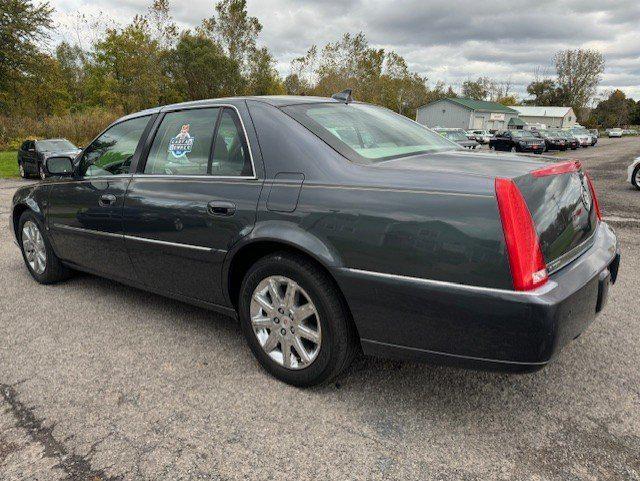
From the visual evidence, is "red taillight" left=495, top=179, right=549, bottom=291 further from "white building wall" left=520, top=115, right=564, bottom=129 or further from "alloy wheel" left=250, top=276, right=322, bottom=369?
"white building wall" left=520, top=115, right=564, bottom=129

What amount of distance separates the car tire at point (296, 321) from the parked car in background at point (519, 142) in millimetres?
27677

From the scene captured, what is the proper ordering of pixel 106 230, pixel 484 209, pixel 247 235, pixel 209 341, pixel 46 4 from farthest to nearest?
pixel 46 4
pixel 106 230
pixel 209 341
pixel 247 235
pixel 484 209

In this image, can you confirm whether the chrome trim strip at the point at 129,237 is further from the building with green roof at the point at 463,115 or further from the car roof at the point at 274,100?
the building with green roof at the point at 463,115

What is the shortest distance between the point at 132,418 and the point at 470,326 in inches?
68.9

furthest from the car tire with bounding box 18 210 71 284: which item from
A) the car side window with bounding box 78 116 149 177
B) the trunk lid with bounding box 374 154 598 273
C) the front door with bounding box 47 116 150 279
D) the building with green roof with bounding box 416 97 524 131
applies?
the building with green roof with bounding box 416 97 524 131

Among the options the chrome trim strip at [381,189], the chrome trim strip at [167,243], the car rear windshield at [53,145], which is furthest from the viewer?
the car rear windshield at [53,145]

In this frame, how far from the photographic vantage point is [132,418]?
251 centimetres

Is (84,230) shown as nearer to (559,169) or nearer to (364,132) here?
(364,132)

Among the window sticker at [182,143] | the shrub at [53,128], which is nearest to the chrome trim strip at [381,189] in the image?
the window sticker at [182,143]

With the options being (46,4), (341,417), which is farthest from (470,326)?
(46,4)

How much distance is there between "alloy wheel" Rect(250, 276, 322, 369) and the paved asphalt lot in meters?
0.20

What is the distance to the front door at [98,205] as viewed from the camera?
3.64 m

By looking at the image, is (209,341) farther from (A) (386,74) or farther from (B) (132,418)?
(A) (386,74)

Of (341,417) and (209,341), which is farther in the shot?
(209,341)
